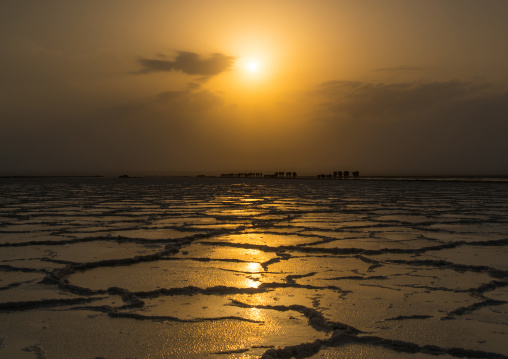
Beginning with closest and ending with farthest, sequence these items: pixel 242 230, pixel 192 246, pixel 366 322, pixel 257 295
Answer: pixel 366 322 < pixel 257 295 < pixel 192 246 < pixel 242 230

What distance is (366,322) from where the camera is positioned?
247cm

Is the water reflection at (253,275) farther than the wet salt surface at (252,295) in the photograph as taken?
Yes

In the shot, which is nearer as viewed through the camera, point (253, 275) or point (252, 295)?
point (252, 295)

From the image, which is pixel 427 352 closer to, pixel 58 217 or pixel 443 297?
pixel 443 297

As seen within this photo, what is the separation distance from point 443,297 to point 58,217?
728 centimetres

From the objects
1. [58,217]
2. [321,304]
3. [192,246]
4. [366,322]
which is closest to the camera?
[366,322]

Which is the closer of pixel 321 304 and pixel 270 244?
pixel 321 304

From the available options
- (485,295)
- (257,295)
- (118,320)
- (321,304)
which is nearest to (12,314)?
(118,320)

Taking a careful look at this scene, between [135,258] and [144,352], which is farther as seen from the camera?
[135,258]

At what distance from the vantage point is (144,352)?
2.08 m

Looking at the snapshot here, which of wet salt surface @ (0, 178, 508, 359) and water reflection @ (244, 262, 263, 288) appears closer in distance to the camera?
wet salt surface @ (0, 178, 508, 359)

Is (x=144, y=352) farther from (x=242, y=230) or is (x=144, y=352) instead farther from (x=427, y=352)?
(x=242, y=230)

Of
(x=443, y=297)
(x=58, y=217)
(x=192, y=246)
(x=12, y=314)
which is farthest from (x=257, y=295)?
(x=58, y=217)

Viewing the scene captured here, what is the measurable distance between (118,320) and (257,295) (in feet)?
3.07
